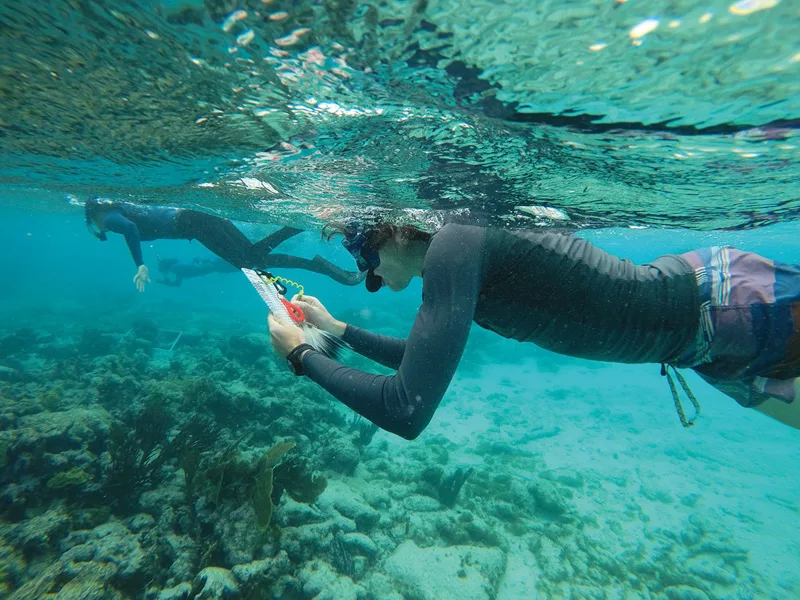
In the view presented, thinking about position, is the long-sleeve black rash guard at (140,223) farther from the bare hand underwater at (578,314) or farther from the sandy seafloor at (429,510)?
the bare hand underwater at (578,314)

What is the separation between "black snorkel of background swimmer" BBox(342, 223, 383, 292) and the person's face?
7cm

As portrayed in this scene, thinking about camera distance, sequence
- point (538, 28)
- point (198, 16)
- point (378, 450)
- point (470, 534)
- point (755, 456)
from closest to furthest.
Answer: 1. point (538, 28)
2. point (198, 16)
3. point (470, 534)
4. point (378, 450)
5. point (755, 456)

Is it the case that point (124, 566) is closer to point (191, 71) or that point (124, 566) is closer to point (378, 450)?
point (191, 71)

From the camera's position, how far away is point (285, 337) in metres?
2.40

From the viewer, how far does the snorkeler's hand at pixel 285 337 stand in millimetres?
2383

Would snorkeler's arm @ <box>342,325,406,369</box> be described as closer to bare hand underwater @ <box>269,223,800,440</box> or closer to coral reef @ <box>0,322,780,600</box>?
bare hand underwater @ <box>269,223,800,440</box>

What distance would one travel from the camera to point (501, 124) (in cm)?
355

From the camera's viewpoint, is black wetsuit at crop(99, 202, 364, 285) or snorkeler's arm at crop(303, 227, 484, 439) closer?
snorkeler's arm at crop(303, 227, 484, 439)

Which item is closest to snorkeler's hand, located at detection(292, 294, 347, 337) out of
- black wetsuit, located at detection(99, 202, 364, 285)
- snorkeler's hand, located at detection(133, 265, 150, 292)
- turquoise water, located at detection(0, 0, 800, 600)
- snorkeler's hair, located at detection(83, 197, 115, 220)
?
turquoise water, located at detection(0, 0, 800, 600)

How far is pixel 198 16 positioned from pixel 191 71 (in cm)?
101

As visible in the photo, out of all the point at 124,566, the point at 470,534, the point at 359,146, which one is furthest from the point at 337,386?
the point at 470,534

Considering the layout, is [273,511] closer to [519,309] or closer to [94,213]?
[519,309]

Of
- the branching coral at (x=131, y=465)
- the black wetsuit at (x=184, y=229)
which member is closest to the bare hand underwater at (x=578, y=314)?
the branching coral at (x=131, y=465)

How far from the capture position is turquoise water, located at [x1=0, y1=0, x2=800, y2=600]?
249cm
